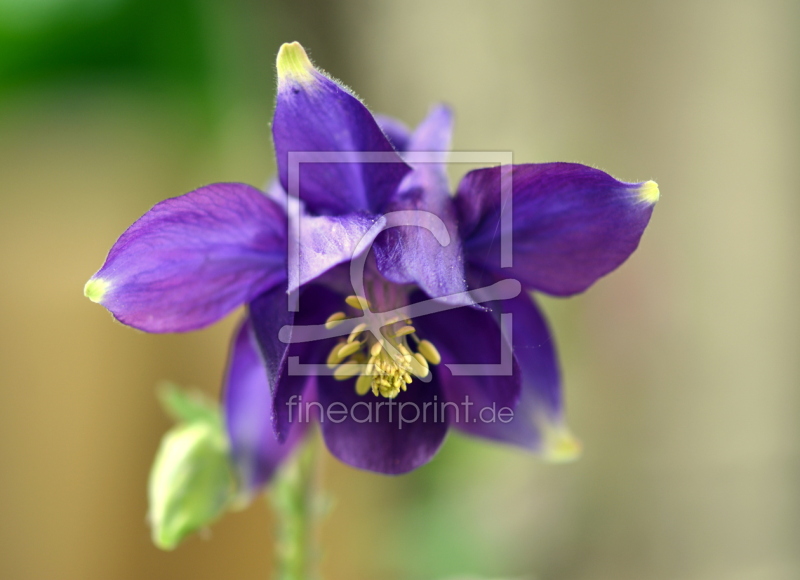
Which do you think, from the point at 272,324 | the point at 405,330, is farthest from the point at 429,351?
the point at 272,324

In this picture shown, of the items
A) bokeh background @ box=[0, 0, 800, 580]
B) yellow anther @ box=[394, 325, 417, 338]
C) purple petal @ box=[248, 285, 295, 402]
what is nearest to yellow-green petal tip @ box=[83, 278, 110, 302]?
purple petal @ box=[248, 285, 295, 402]

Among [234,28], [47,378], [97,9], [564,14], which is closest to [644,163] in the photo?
[564,14]

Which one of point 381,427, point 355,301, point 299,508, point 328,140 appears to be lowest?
point 299,508

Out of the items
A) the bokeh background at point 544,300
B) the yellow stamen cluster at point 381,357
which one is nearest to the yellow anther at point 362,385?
the yellow stamen cluster at point 381,357

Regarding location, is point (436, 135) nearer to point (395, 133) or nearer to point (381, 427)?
point (395, 133)

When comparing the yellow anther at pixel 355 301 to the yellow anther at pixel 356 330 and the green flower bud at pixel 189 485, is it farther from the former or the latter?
the green flower bud at pixel 189 485

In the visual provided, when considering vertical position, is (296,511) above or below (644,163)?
below

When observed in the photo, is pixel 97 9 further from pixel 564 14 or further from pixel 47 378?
pixel 564 14

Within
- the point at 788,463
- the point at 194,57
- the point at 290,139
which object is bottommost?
the point at 788,463
